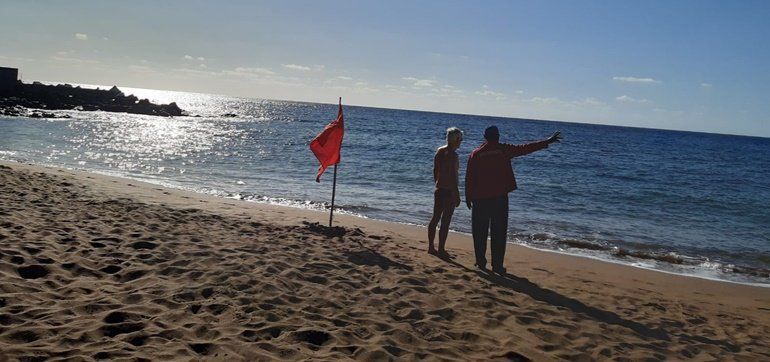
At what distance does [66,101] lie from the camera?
5416 centimetres

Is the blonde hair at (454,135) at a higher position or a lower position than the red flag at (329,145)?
higher

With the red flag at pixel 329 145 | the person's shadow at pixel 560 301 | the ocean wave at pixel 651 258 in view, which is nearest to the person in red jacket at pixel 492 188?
the person's shadow at pixel 560 301

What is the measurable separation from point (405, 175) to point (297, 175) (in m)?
4.24

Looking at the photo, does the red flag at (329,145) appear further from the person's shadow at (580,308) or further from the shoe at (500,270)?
the shoe at (500,270)

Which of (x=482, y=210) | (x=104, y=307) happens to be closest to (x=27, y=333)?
(x=104, y=307)

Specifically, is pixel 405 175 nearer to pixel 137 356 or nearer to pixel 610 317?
pixel 610 317

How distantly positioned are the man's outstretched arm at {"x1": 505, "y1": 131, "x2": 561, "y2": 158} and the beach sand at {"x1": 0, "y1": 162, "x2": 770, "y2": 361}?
5.31 ft

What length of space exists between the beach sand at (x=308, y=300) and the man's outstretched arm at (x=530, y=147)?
1.62 metres

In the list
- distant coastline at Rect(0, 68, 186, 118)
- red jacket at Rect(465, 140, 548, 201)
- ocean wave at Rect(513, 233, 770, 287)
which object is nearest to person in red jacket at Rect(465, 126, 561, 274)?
red jacket at Rect(465, 140, 548, 201)

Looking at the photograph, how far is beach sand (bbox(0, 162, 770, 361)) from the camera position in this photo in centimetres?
408

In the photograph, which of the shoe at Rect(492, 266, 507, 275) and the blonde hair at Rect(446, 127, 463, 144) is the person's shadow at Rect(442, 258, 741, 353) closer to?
the shoe at Rect(492, 266, 507, 275)

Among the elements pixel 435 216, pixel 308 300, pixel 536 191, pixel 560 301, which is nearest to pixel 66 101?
pixel 536 191

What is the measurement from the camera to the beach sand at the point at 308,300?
4082 millimetres

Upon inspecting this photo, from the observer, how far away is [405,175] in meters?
21.1
